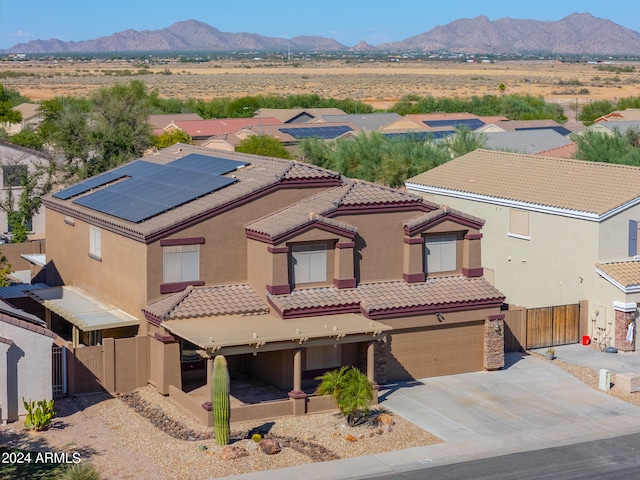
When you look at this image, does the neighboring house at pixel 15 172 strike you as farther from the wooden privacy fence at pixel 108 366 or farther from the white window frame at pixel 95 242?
the wooden privacy fence at pixel 108 366

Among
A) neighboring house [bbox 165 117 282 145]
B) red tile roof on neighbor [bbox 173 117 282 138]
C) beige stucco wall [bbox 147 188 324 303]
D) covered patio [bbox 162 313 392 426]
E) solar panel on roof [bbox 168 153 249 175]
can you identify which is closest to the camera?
covered patio [bbox 162 313 392 426]

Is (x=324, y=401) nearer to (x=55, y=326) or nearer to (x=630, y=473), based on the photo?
(x=630, y=473)

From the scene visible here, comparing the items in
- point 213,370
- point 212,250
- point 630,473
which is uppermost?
point 212,250

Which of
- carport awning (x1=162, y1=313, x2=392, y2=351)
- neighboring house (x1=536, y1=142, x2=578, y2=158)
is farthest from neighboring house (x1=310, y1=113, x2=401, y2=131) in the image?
carport awning (x1=162, y1=313, x2=392, y2=351)

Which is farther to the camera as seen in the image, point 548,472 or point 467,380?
point 467,380

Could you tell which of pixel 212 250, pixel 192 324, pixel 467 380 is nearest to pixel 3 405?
pixel 192 324

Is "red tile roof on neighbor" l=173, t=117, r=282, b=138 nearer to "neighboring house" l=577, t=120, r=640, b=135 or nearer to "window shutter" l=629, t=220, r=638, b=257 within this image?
"neighboring house" l=577, t=120, r=640, b=135

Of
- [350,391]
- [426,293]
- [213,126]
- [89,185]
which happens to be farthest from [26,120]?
[350,391]
